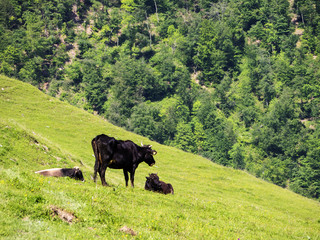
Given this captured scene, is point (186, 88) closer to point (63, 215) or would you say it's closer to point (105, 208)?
point (105, 208)

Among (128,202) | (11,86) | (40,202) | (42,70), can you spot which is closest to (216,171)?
(11,86)

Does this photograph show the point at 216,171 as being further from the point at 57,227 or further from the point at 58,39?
the point at 58,39

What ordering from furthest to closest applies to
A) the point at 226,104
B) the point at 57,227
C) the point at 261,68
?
the point at 261,68 → the point at 226,104 → the point at 57,227

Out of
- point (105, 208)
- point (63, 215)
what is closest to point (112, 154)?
point (105, 208)

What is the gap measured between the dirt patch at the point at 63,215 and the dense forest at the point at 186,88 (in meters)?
132

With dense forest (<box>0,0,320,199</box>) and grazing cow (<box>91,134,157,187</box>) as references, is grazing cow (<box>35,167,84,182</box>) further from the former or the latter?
dense forest (<box>0,0,320,199</box>)

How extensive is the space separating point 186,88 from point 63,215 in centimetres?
17233

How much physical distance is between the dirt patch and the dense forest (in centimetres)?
13213

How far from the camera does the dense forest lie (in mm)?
153125

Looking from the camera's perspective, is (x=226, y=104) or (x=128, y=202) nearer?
(x=128, y=202)

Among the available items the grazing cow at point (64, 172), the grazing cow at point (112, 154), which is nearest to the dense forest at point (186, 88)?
the grazing cow at point (64, 172)

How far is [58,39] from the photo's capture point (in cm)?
18438

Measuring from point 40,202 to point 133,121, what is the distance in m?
142

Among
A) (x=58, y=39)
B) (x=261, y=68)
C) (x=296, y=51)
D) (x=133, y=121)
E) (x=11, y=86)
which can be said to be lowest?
(x=133, y=121)
